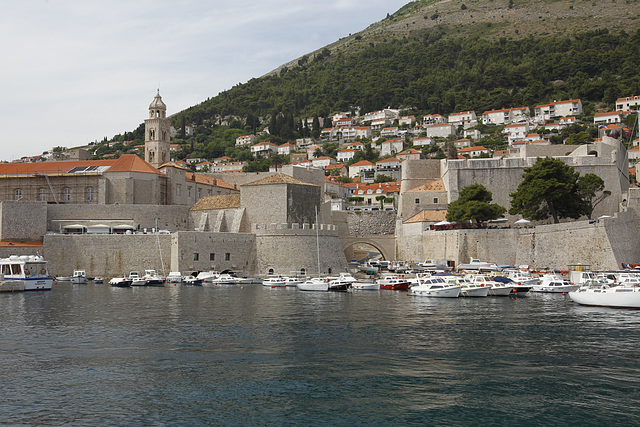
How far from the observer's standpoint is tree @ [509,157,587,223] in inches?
1469

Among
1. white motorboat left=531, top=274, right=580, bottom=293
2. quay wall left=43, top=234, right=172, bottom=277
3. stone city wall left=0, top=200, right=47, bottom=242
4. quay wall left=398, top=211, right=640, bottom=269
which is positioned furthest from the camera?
stone city wall left=0, top=200, right=47, bottom=242

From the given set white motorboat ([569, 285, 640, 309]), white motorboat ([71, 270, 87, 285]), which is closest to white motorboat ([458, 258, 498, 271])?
white motorboat ([569, 285, 640, 309])

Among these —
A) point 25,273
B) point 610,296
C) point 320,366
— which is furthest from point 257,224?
point 320,366

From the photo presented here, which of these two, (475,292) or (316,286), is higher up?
(316,286)

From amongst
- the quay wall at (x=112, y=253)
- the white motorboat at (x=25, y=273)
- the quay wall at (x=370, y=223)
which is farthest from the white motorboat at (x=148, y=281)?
the quay wall at (x=370, y=223)

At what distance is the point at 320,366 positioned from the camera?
13711 mm

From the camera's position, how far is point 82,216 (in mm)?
43000

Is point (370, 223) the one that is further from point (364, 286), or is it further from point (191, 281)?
point (191, 281)

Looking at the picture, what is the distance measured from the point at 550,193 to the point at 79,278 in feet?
95.9

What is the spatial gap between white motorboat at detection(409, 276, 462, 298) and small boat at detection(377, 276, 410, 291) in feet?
9.55

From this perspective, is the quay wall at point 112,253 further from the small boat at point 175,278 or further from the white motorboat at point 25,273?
the white motorboat at point 25,273

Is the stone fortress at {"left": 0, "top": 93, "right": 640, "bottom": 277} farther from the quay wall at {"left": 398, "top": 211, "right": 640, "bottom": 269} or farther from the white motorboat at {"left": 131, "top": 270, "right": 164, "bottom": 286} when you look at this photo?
the white motorboat at {"left": 131, "top": 270, "right": 164, "bottom": 286}

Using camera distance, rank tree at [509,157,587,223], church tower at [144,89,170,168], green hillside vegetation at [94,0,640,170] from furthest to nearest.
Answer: green hillside vegetation at [94,0,640,170], church tower at [144,89,170,168], tree at [509,157,587,223]

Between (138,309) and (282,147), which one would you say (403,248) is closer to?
(138,309)
